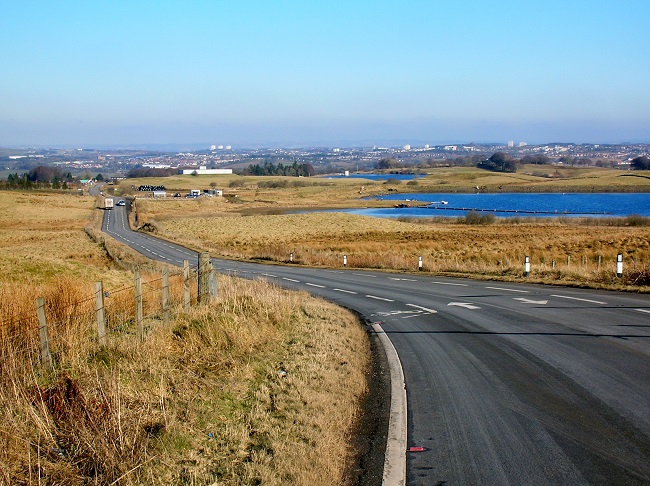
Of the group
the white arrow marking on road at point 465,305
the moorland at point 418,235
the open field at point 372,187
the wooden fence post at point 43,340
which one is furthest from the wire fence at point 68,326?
the open field at point 372,187

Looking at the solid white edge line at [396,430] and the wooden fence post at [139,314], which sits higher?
the wooden fence post at [139,314]

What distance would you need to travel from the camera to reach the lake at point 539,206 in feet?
339

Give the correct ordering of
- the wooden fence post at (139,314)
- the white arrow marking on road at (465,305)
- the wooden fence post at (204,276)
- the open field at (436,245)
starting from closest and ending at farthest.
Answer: the wooden fence post at (139,314) → the wooden fence post at (204,276) → the white arrow marking on road at (465,305) → the open field at (436,245)

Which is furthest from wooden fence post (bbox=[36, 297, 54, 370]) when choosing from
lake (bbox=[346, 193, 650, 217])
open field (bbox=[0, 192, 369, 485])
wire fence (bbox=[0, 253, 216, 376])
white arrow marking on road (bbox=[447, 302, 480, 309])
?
lake (bbox=[346, 193, 650, 217])

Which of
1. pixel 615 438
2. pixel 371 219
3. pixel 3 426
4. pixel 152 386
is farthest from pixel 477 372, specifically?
pixel 371 219

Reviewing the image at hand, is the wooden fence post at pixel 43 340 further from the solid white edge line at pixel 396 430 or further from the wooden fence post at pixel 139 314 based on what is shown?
the solid white edge line at pixel 396 430

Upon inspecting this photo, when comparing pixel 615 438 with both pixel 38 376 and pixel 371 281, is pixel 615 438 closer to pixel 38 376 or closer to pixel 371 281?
pixel 38 376

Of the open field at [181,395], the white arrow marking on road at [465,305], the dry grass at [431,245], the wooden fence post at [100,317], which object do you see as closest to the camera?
the open field at [181,395]

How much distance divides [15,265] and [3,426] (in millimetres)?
21819

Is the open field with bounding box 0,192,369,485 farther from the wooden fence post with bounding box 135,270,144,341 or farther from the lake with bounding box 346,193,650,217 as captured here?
the lake with bounding box 346,193,650,217

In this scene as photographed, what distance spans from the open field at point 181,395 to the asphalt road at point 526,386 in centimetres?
100

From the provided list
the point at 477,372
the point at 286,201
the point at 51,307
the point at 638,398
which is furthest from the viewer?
the point at 286,201

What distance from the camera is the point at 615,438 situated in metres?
6.73

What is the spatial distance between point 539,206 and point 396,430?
119603 mm
